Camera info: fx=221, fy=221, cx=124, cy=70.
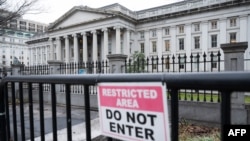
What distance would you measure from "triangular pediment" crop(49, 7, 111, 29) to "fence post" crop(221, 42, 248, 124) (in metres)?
45.0

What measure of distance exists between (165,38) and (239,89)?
168 ft

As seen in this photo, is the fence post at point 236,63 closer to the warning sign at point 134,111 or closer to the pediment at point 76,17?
the warning sign at point 134,111

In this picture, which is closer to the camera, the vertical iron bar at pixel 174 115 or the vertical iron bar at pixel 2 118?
the vertical iron bar at pixel 174 115

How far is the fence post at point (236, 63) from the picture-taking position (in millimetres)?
6338

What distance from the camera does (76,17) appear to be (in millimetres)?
56250

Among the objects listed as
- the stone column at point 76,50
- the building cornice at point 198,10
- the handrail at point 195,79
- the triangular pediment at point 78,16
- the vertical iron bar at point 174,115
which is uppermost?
the triangular pediment at point 78,16

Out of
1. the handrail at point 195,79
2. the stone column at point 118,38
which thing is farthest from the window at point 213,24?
the handrail at point 195,79

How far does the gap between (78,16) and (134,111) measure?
57464 mm

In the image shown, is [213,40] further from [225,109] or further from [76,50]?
[225,109]

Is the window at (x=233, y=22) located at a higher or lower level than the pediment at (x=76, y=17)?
lower

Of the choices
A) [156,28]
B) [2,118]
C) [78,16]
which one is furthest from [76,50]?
[2,118]

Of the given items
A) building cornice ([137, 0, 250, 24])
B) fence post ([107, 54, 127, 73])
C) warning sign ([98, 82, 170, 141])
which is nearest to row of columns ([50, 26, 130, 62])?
building cornice ([137, 0, 250, 24])

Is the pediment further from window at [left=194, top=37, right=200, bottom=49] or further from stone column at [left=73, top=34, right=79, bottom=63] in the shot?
window at [left=194, top=37, right=200, bottom=49]

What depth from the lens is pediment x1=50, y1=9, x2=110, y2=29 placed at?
2058 inches
